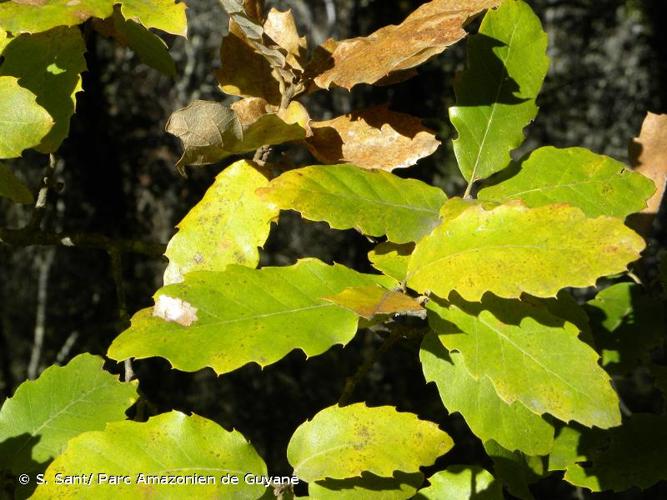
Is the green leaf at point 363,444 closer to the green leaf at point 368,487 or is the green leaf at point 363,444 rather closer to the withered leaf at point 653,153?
the green leaf at point 368,487

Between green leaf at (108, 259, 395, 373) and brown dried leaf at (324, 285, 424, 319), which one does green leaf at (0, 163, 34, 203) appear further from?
brown dried leaf at (324, 285, 424, 319)

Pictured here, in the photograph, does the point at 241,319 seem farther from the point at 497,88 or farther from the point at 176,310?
the point at 497,88

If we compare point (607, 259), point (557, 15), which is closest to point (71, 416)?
point (607, 259)

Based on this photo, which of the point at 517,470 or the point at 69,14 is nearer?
the point at 69,14

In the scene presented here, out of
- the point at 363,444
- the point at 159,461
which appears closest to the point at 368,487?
the point at 363,444

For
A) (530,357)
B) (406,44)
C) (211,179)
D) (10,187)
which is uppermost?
(406,44)

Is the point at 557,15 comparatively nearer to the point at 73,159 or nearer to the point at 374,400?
the point at 374,400

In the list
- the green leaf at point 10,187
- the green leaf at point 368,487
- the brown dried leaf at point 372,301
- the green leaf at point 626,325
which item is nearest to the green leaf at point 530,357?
the brown dried leaf at point 372,301

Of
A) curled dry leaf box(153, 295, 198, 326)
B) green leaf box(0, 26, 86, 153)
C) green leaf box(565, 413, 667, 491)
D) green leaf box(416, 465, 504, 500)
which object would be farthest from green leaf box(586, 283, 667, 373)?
green leaf box(0, 26, 86, 153)
